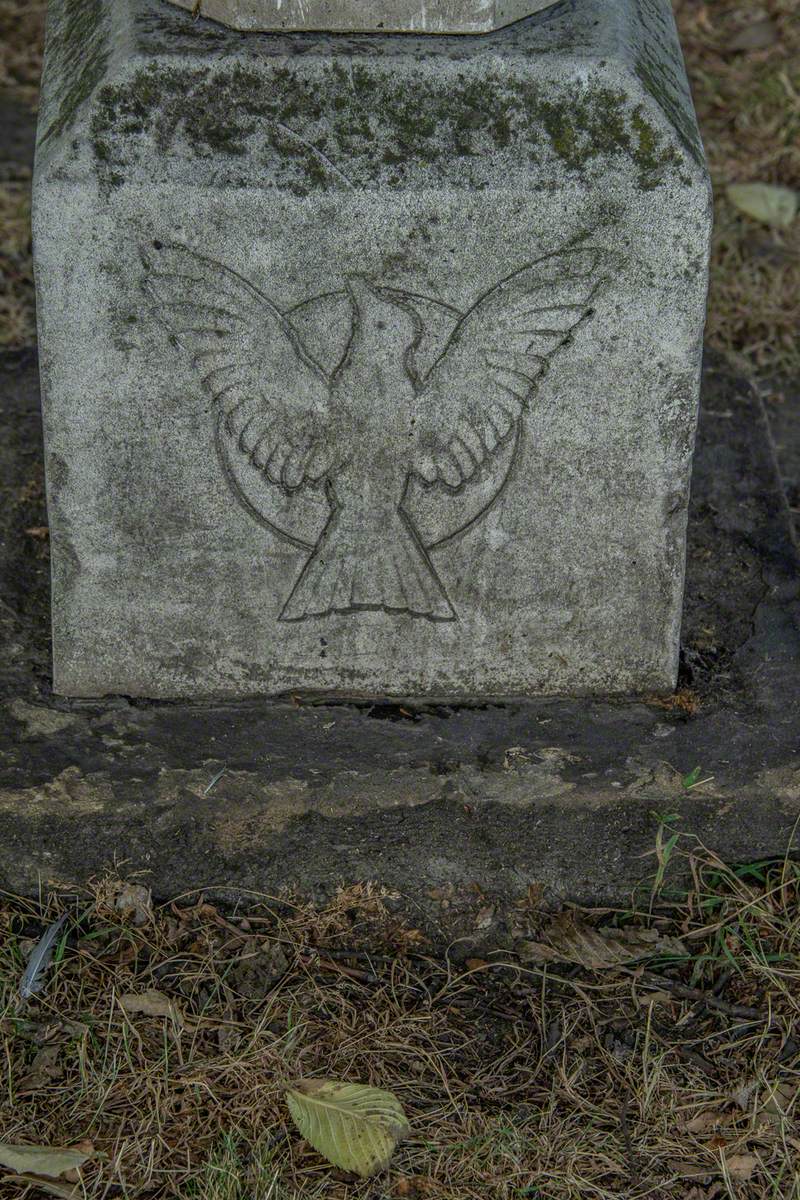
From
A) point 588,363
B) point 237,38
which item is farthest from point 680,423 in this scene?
point 237,38

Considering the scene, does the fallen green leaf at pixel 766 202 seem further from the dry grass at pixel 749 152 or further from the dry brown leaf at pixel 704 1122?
the dry brown leaf at pixel 704 1122

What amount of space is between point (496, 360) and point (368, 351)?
0.60 ft

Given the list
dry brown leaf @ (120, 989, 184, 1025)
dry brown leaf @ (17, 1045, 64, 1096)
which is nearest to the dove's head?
dry brown leaf @ (120, 989, 184, 1025)

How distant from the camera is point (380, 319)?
2.01m

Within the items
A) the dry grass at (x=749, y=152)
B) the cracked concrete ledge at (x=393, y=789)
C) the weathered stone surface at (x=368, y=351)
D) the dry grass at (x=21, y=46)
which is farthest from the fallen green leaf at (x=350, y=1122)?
the dry grass at (x=21, y=46)

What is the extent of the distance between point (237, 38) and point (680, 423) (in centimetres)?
82

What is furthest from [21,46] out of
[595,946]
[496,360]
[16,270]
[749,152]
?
[595,946]

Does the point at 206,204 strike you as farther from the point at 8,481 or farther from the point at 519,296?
the point at 8,481

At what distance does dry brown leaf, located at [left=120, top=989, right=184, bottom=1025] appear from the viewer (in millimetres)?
2035

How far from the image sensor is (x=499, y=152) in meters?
1.91

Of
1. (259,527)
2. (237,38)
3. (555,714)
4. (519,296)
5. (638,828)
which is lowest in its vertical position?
(638,828)

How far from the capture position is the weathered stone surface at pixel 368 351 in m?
1.90

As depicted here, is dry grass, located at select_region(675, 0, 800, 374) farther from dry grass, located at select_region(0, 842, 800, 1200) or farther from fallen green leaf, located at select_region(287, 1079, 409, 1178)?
fallen green leaf, located at select_region(287, 1079, 409, 1178)

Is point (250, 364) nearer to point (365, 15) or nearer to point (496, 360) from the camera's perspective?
point (496, 360)
